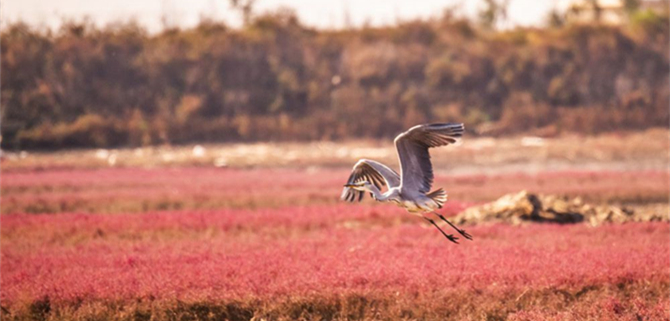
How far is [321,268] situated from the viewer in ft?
36.9

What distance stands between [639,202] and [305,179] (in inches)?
338

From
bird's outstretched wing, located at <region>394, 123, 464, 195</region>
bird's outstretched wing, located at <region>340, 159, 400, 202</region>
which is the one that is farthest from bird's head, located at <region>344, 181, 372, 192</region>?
bird's outstretched wing, located at <region>394, 123, 464, 195</region>

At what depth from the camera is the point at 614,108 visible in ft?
140

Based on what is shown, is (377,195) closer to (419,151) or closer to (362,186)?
(362,186)

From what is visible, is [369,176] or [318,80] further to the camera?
[318,80]

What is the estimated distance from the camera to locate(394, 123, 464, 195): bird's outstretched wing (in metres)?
9.35

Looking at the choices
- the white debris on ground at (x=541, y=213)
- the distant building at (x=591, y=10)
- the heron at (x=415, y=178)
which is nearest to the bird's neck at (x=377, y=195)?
the heron at (x=415, y=178)

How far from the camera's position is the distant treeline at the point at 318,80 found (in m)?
40.3

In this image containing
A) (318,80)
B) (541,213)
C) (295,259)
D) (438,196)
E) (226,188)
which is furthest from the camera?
(318,80)

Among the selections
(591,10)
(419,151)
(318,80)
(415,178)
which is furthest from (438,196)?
(591,10)

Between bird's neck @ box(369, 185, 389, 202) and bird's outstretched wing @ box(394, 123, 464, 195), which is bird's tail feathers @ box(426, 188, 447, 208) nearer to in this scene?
bird's outstretched wing @ box(394, 123, 464, 195)

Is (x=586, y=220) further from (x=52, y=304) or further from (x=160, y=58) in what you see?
(x=160, y=58)

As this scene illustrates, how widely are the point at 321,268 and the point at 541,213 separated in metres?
5.50

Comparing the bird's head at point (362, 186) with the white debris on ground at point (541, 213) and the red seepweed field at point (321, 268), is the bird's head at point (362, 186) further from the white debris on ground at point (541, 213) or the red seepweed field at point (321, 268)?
the white debris on ground at point (541, 213)
